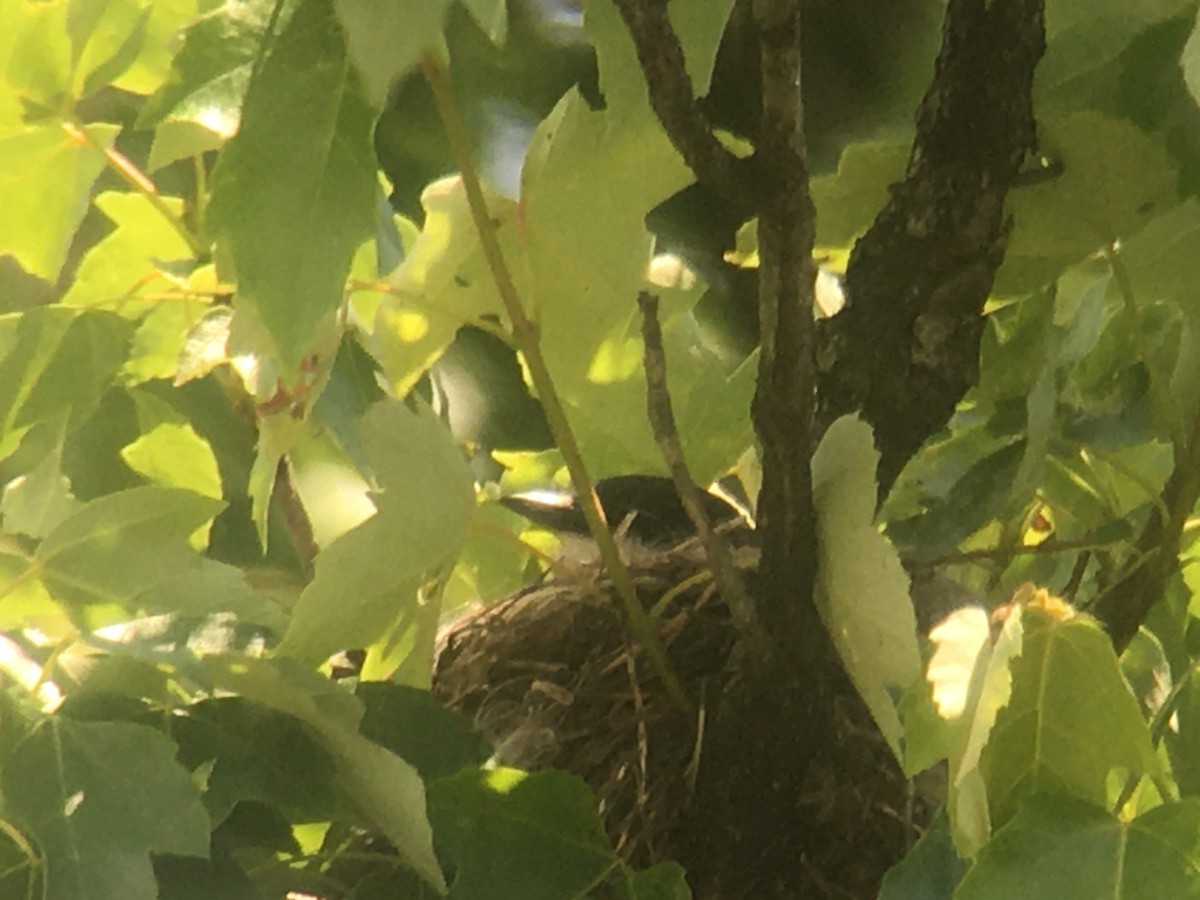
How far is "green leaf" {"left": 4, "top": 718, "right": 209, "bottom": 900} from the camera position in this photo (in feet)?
1.15

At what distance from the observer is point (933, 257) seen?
0.42 meters

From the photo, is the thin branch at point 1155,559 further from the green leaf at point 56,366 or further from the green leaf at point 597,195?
the green leaf at point 56,366

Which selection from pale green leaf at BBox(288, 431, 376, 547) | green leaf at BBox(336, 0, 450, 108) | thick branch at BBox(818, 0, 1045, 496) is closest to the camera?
green leaf at BBox(336, 0, 450, 108)

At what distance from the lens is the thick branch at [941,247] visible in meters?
0.41

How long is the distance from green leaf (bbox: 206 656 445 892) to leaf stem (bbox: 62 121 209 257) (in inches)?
8.3

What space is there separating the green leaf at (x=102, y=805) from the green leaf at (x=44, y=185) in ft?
0.67

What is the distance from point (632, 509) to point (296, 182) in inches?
12.0

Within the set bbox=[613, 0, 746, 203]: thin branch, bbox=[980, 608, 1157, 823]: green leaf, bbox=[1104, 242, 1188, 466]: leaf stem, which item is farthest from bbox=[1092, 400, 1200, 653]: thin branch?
bbox=[613, 0, 746, 203]: thin branch

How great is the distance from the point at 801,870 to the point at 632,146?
242mm

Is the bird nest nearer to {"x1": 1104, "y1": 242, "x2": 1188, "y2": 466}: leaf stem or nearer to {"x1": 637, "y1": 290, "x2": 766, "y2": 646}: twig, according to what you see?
{"x1": 637, "y1": 290, "x2": 766, "y2": 646}: twig

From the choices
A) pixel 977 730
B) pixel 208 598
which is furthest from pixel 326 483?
pixel 977 730

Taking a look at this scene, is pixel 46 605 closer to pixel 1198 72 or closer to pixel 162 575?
pixel 162 575

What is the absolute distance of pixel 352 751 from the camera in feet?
1.34

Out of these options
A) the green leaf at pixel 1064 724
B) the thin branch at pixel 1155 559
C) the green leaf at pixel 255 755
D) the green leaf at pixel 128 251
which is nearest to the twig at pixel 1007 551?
the thin branch at pixel 1155 559
